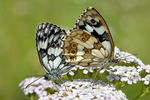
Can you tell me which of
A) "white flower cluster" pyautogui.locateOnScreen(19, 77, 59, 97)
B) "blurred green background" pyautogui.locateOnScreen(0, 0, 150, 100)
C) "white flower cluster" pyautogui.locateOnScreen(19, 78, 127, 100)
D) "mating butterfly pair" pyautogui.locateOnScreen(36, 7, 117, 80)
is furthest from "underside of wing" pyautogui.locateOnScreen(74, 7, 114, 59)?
"blurred green background" pyautogui.locateOnScreen(0, 0, 150, 100)

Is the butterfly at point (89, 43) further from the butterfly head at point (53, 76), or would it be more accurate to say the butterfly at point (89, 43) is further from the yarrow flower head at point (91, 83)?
the butterfly head at point (53, 76)

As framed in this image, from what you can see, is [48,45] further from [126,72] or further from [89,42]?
[126,72]

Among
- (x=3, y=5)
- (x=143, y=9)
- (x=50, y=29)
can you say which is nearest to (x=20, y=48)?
(x=3, y=5)

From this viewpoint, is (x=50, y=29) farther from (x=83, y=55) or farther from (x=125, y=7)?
(x=125, y=7)

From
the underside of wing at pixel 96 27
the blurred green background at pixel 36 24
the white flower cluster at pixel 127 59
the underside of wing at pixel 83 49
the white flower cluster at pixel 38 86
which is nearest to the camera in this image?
the white flower cluster at pixel 38 86

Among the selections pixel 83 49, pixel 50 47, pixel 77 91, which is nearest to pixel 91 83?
pixel 77 91

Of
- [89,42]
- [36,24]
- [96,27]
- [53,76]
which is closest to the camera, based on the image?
[53,76]

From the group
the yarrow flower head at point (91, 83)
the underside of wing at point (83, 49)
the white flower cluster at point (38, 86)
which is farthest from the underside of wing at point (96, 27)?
the white flower cluster at point (38, 86)

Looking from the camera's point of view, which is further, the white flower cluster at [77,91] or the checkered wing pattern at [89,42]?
the checkered wing pattern at [89,42]

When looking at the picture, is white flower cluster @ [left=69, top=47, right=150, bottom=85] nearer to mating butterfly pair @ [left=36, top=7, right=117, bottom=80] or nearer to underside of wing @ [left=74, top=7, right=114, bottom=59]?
mating butterfly pair @ [left=36, top=7, right=117, bottom=80]
